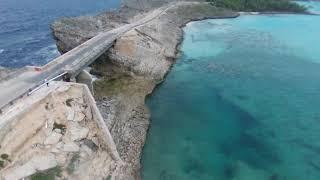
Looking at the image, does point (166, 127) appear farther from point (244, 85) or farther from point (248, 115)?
point (244, 85)

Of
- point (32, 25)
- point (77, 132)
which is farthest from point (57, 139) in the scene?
point (32, 25)

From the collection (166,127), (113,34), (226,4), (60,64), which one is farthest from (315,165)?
(226,4)

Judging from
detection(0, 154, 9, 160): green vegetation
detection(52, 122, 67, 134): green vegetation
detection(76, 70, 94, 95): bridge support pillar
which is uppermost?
detection(52, 122, 67, 134): green vegetation

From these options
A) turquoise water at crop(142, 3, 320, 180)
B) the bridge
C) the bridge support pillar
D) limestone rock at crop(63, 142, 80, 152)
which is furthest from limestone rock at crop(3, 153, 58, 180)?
the bridge support pillar

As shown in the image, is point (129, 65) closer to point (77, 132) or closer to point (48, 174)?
point (77, 132)

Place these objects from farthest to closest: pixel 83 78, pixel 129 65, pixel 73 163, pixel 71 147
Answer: pixel 129 65 < pixel 83 78 < pixel 71 147 < pixel 73 163

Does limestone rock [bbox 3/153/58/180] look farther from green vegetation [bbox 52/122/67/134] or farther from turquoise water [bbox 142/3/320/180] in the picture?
turquoise water [bbox 142/3/320/180]
